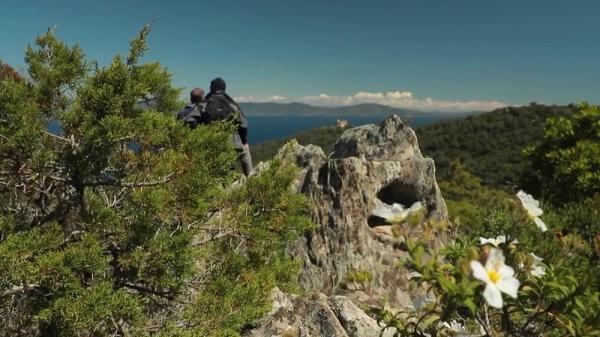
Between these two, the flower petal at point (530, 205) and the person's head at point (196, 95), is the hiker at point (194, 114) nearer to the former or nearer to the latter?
the person's head at point (196, 95)

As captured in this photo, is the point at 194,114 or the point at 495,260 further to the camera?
the point at 194,114

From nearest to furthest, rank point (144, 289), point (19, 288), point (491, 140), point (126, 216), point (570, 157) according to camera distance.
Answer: point (19, 288) < point (126, 216) < point (144, 289) < point (570, 157) < point (491, 140)

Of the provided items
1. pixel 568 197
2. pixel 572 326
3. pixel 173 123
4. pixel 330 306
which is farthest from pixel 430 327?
pixel 568 197

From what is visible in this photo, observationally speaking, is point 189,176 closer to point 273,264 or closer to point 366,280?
point 273,264

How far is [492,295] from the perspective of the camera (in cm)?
139

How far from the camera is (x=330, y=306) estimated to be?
4.50 m

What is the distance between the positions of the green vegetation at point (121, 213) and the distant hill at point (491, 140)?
36996 millimetres

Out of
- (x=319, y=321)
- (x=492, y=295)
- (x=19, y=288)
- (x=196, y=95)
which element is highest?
(x=196, y=95)

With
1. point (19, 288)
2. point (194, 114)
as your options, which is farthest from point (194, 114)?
point (19, 288)

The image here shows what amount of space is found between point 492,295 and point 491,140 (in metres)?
55.0

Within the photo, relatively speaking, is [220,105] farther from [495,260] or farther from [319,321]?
[495,260]

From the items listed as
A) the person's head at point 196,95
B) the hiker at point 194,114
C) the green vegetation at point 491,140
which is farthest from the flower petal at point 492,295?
the green vegetation at point 491,140

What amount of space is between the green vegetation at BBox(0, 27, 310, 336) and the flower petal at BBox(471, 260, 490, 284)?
9.81ft

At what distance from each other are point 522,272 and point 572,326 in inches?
11.3
